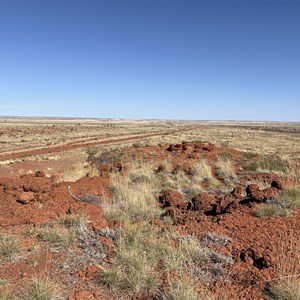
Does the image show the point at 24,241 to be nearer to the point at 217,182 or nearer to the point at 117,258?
the point at 117,258

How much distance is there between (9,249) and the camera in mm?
5070

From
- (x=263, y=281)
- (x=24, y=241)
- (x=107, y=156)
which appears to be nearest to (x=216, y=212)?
(x=263, y=281)

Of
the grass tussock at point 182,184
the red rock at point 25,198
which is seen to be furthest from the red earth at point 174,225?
the grass tussock at point 182,184

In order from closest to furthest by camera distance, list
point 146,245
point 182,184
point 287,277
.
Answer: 1. point 287,277
2. point 146,245
3. point 182,184

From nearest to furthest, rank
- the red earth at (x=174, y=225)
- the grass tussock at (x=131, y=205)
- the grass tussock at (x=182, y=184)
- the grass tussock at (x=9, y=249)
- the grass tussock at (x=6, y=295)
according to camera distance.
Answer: the grass tussock at (x=6, y=295) < the red earth at (x=174, y=225) < the grass tussock at (x=9, y=249) < the grass tussock at (x=131, y=205) < the grass tussock at (x=182, y=184)

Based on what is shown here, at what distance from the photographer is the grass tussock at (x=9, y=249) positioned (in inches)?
196

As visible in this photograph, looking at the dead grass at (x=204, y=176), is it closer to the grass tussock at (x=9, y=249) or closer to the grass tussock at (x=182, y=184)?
the grass tussock at (x=182, y=184)

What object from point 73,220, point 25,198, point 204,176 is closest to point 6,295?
point 73,220

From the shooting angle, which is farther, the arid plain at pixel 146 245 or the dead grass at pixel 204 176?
the dead grass at pixel 204 176

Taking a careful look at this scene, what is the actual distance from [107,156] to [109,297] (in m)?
15.5

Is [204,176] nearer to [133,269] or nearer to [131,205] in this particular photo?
[131,205]

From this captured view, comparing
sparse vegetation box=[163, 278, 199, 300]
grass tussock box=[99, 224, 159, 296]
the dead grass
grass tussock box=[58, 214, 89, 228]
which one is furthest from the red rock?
the dead grass

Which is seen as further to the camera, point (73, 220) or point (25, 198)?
point (25, 198)

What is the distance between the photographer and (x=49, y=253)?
5.17 m
